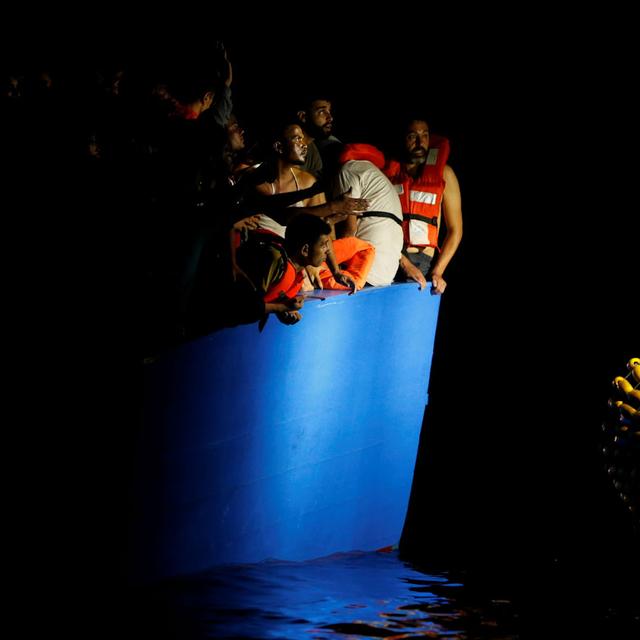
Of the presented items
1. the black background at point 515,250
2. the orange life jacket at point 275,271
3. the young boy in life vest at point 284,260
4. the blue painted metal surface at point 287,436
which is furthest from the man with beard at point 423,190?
the orange life jacket at point 275,271

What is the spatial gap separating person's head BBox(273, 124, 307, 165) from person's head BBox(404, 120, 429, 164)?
73 centimetres

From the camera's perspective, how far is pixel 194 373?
3518mm

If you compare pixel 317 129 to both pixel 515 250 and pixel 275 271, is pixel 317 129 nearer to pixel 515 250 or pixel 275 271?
pixel 275 271

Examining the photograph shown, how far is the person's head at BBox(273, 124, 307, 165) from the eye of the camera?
4133mm

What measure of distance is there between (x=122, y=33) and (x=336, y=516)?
6.46 ft

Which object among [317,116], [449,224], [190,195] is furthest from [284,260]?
[449,224]

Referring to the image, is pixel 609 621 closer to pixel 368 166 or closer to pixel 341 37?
pixel 368 166

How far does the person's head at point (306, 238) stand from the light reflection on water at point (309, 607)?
3.45 ft

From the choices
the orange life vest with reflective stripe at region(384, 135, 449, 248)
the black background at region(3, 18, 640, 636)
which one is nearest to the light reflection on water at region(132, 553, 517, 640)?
the black background at region(3, 18, 640, 636)

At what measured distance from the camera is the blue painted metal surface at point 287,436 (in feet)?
11.5

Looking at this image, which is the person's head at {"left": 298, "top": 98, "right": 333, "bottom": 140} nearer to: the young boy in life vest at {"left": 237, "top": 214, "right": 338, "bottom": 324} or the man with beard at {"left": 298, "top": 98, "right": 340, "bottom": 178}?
the man with beard at {"left": 298, "top": 98, "right": 340, "bottom": 178}

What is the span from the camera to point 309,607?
11.4ft

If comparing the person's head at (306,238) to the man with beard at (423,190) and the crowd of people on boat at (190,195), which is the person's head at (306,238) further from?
the man with beard at (423,190)

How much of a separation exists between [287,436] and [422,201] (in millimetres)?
1265
